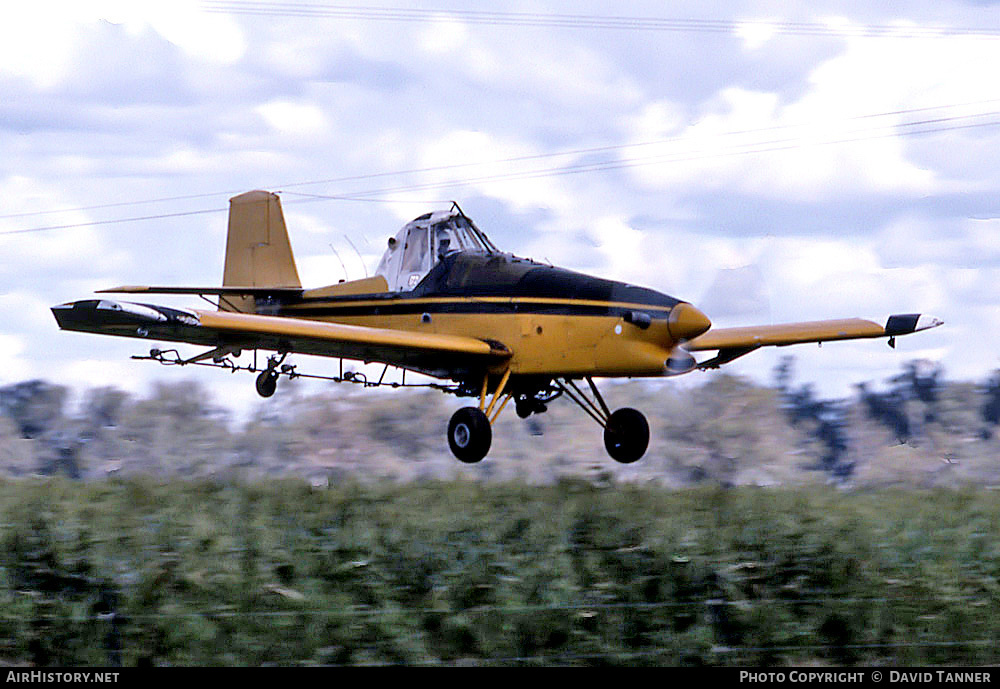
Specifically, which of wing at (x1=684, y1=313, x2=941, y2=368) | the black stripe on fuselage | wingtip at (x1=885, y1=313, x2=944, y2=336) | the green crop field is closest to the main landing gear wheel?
the black stripe on fuselage

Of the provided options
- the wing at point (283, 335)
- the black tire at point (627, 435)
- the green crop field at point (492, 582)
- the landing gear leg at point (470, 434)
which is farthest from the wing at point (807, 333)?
the green crop field at point (492, 582)

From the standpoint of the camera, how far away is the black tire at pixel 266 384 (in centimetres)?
1852

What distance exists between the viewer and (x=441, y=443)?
17953 mm

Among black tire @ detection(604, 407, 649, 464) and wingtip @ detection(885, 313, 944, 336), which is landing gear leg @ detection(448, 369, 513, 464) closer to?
black tire @ detection(604, 407, 649, 464)

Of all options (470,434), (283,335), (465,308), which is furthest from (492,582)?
(465,308)

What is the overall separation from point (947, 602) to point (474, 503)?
5.09m

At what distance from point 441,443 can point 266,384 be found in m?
3.03

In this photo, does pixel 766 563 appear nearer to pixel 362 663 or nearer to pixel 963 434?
pixel 362 663

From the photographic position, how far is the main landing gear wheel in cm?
1852

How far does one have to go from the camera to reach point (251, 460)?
639 inches

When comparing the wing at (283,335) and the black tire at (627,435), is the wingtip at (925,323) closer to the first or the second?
the black tire at (627,435)

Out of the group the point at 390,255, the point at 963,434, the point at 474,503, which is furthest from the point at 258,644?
the point at 963,434

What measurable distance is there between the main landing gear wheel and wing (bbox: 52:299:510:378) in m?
1.84

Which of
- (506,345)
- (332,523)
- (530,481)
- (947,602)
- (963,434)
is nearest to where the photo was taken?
(947,602)
